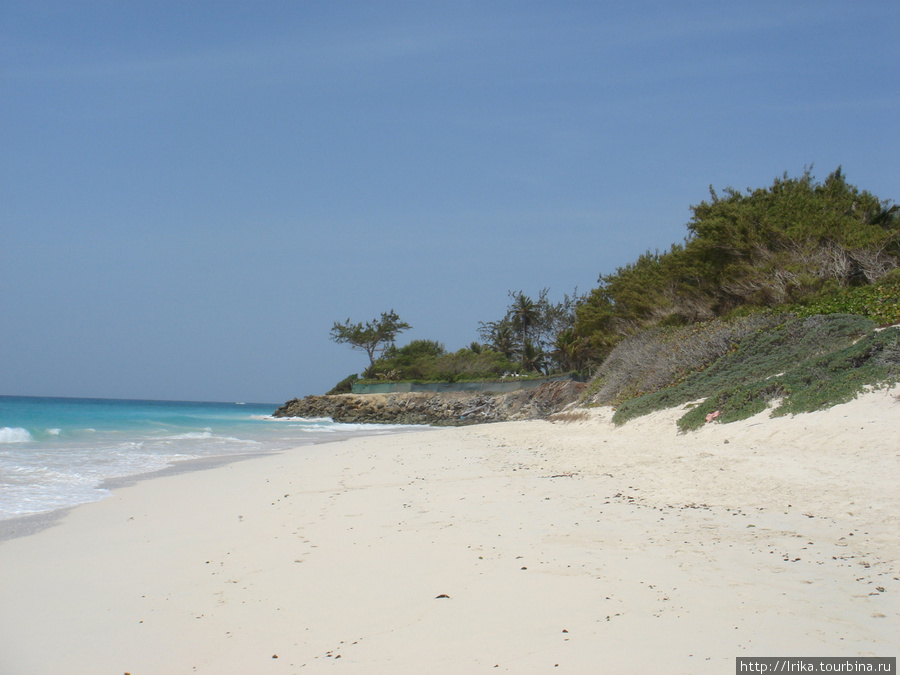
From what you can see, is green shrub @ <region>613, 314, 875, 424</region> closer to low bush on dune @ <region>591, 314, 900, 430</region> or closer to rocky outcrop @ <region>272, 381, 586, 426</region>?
low bush on dune @ <region>591, 314, 900, 430</region>

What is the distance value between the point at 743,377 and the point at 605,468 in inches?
192

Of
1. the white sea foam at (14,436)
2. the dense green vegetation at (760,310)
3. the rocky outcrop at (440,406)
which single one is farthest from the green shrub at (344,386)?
the white sea foam at (14,436)

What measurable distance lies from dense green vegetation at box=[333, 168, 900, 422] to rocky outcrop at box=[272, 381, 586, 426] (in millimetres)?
4880

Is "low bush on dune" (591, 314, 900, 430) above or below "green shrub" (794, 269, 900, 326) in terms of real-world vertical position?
below

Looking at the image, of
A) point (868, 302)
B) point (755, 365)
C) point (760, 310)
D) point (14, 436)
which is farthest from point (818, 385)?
point (14, 436)

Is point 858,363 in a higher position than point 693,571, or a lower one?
higher

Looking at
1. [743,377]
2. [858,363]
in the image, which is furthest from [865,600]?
[743,377]

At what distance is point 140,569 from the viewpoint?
208 inches

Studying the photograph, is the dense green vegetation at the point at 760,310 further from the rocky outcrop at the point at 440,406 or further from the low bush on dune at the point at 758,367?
the rocky outcrop at the point at 440,406

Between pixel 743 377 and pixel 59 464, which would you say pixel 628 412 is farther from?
pixel 59 464

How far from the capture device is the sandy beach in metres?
3.35

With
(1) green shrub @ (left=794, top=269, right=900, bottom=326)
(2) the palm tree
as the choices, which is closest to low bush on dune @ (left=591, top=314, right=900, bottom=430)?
(1) green shrub @ (left=794, top=269, right=900, bottom=326)

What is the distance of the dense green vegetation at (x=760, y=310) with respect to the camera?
1046 centimetres

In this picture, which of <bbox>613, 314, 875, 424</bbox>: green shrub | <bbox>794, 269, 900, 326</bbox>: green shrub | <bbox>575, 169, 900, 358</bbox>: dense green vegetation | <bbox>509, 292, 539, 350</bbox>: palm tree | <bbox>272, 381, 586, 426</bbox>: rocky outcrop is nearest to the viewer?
<bbox>613, 314, 875, 424</bbox>: green shrub
